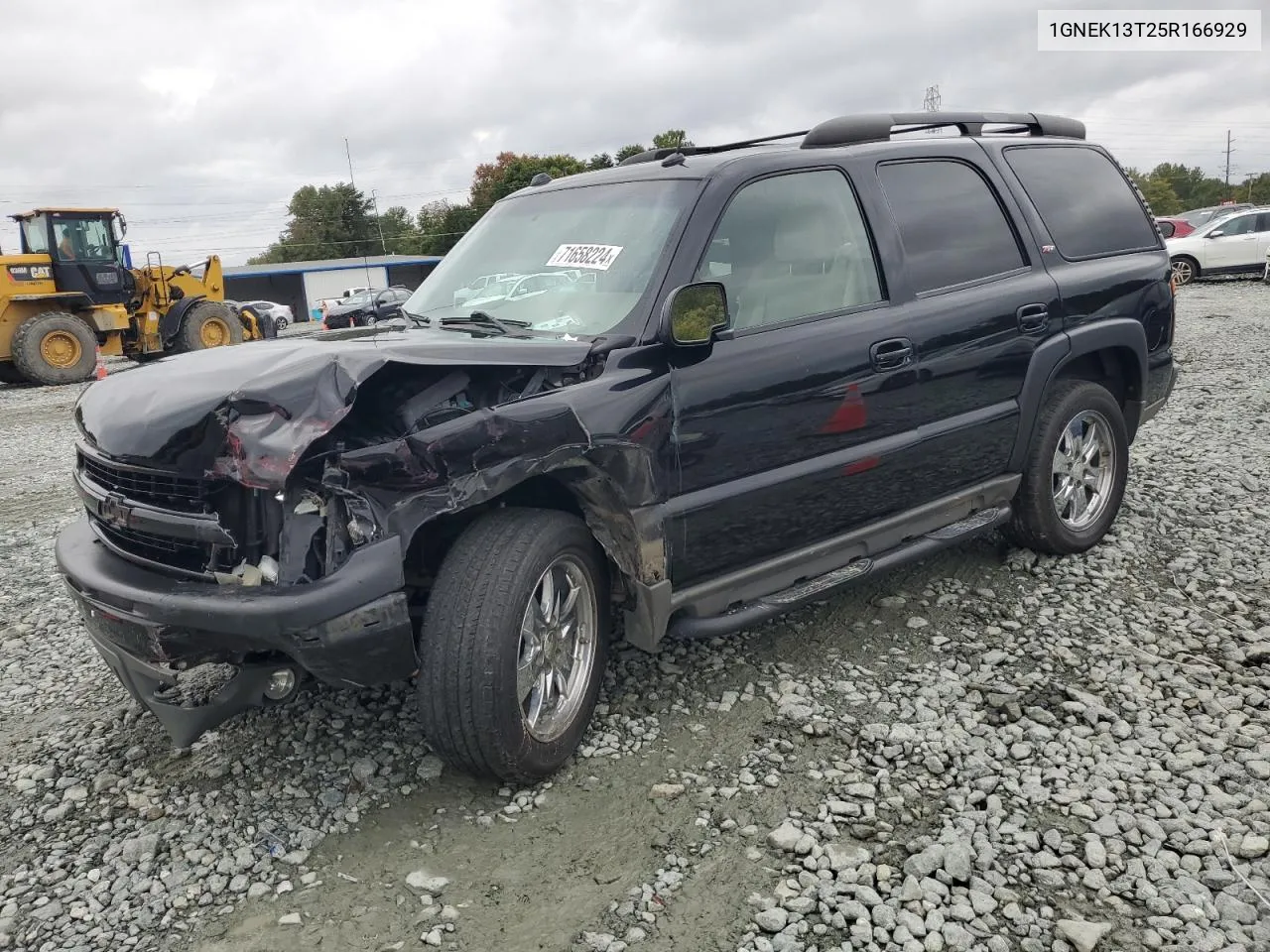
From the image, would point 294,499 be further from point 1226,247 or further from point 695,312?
point 1226,247

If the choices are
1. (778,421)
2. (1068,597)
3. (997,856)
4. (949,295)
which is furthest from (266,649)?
(1068,597)

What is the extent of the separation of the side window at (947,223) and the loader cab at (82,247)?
1651 centimetres

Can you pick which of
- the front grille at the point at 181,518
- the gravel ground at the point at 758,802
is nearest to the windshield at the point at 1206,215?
the gravel ground at the point at 758,802

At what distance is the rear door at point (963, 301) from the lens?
383cm

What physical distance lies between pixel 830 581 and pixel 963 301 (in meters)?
1.34

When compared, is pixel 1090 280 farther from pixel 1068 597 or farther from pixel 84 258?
pixel 84 258

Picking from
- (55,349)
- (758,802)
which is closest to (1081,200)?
(758,802)

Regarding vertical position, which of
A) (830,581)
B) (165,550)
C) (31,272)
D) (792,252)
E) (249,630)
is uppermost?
(31,272)

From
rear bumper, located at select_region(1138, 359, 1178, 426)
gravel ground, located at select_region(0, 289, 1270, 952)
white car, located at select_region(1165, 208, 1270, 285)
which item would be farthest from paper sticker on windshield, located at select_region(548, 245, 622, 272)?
white car, located at select_region(1165, 208, 1270, 285)

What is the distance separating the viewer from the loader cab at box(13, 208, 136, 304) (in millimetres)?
16312

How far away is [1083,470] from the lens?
15.4 ft

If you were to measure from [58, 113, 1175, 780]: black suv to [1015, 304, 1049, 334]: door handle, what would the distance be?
0.01 metres

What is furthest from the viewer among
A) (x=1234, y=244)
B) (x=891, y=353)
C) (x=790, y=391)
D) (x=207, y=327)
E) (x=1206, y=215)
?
(x=1206, y=215)

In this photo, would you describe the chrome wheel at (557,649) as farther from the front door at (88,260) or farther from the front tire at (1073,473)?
the front door at (88,260)
